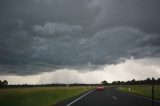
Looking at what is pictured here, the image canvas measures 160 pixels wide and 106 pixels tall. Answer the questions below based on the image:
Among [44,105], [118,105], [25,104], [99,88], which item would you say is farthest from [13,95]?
[99,88]

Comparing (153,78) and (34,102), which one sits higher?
(153,78)

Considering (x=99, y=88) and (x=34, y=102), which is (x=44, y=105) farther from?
(x=99, y=88)

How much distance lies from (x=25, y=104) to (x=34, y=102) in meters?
1.71

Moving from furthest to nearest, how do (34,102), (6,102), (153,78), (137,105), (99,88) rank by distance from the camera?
(99,88) → (34,102) → (137,105) → (6,102) → (153,78)

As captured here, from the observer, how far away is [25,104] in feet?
56.3

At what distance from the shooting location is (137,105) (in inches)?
664

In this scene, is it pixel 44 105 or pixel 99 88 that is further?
pixel 99 88

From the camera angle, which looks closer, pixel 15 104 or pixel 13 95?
pixel 15 104

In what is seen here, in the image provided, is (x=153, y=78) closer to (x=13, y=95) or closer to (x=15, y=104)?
(x=15, y=104)

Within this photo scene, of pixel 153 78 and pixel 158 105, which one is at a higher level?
pixel 153 78

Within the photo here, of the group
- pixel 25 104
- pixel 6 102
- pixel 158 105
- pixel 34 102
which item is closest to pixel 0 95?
pixel 6 102

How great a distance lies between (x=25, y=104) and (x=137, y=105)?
25.2 ft

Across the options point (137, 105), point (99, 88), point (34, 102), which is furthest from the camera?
point (99, 88)

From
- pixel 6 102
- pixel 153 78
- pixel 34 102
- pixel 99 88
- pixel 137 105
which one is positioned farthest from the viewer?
pixel 99 88
